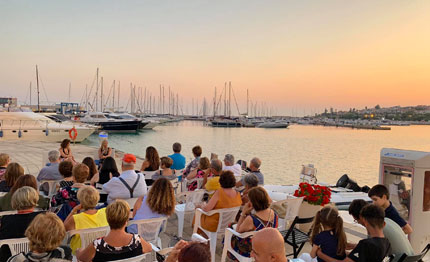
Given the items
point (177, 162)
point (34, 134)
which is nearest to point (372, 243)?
point (177, 162)

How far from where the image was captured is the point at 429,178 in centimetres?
446

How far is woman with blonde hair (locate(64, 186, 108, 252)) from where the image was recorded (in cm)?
302

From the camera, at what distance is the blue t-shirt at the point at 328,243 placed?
278 centimetres

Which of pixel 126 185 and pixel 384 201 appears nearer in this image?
pixel 384 201

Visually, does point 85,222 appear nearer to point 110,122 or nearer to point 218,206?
point 218,206

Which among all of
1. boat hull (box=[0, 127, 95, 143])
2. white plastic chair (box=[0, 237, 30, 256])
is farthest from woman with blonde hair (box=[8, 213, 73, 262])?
boat hull (box=[0, 127, 95, 143])

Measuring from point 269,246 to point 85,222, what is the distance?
1.89 m

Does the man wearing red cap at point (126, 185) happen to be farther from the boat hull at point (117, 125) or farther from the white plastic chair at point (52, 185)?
the boat hull at point (117, 125)

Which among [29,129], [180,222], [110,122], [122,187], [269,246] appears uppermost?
[269,246]

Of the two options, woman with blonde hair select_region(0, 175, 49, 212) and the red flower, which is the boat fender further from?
woman with blonde hair select_region(0, 175, 49, 212)

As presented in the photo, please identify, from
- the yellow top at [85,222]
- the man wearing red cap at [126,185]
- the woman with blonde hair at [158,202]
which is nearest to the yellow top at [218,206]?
the woman with blonde hair at [158,202]

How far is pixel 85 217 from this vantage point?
10.1ft

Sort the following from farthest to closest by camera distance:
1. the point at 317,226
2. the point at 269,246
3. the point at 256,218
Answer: the point at 256,218, the point at 317,226, the point at 269,246

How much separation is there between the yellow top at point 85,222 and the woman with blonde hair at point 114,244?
49 cm
